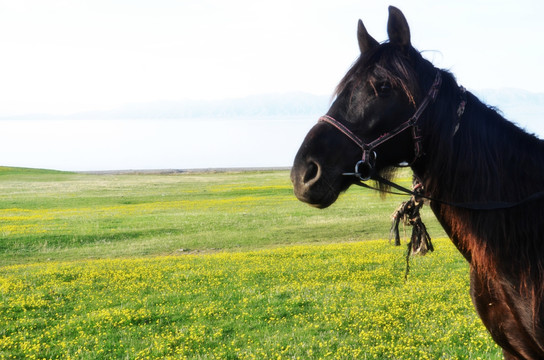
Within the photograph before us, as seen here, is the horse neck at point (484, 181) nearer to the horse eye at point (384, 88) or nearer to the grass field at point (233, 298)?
the horse eye at point (384, 88)

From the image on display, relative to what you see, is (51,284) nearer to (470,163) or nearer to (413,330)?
(413,330)

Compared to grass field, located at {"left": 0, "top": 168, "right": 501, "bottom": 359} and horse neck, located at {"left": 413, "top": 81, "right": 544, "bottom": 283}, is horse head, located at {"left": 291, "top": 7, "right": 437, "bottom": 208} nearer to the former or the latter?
horse neck, located at {"left": 413, "top": 81, "right": 544, "bottom": 283}

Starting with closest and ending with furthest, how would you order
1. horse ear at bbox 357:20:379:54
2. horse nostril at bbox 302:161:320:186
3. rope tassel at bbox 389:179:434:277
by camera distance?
horse nostril at bbox 302:161:320:186 → horse ear at bbox 357:20:379:54 → rope tassel at bbox 389:179:434:277

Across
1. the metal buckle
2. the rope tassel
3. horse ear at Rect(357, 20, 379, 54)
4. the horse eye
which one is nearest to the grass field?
the rope tassel

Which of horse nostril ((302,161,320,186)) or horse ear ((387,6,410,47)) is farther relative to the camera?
horse nostril ((302,161,320,186))

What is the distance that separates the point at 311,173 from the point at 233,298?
8.52m

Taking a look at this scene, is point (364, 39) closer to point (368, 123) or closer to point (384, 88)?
point (384, 88)

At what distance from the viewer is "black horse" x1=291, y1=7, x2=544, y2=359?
309 centimetres

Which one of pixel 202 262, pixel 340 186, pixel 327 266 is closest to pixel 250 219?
pixel 202 262

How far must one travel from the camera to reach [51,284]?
13039 mm

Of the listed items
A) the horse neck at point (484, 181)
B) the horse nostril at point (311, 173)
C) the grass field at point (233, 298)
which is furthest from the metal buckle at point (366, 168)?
the grass field at point (233, 298)

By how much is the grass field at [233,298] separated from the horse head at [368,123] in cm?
85

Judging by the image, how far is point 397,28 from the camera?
10.0ft

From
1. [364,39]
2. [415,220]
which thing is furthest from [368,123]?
[415,220]
